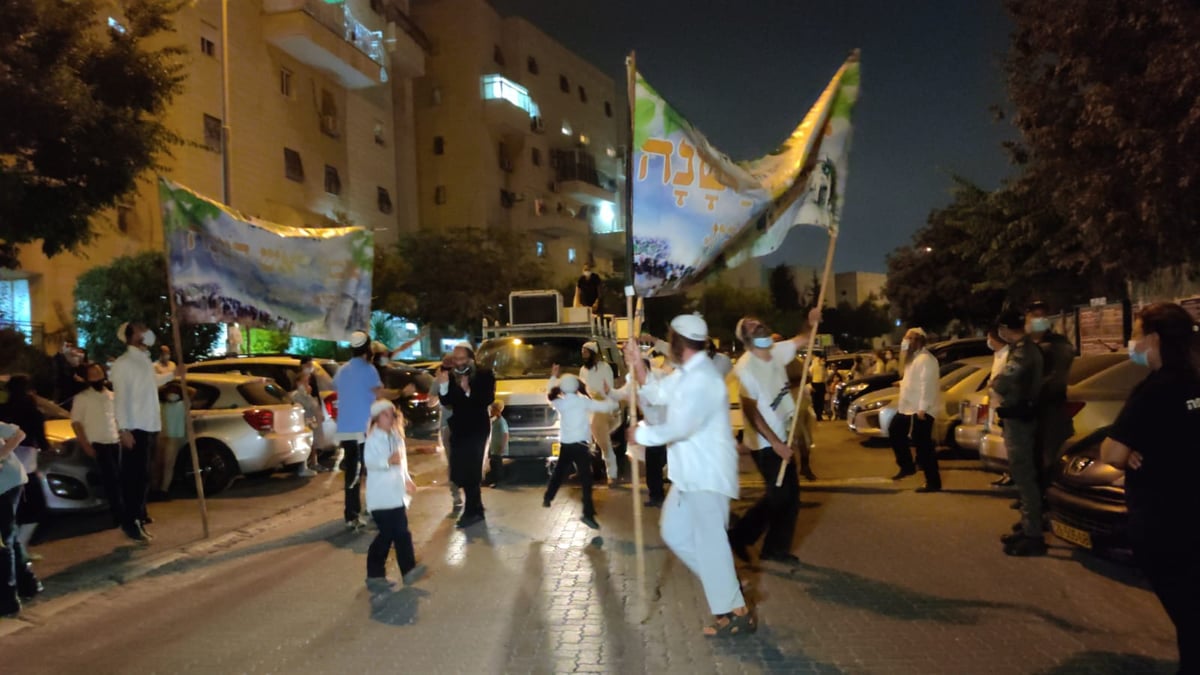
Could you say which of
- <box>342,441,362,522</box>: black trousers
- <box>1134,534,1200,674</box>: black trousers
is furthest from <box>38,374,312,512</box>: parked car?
<box>1134,534,1200,674</box>: black trousers

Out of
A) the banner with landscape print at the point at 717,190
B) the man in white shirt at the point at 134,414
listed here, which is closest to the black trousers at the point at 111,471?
the man in white shirt at the point at 134,414

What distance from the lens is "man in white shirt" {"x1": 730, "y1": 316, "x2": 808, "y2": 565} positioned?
21.0 ft

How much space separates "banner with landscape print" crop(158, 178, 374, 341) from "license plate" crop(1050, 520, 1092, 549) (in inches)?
249

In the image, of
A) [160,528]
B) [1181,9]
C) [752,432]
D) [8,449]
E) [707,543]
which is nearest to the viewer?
[707,543]

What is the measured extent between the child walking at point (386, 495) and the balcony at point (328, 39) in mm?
28447

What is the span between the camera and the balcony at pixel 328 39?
1227 inches

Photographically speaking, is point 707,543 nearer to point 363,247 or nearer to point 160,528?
point 363,247

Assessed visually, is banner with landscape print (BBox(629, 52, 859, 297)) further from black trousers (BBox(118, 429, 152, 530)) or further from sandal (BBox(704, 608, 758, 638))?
black trousers (BBox(118, 429, 152, 530))

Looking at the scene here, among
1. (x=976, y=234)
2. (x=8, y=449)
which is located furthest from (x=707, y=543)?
(x=976, y=234)

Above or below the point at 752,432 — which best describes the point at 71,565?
below

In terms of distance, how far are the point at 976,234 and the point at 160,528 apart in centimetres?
1970

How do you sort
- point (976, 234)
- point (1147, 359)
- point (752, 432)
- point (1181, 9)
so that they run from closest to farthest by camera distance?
point (1147, 359) < point (752, 432) < point (1181, 9) < point (976, 234)

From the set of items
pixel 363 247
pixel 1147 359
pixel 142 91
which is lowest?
pixel 1147 359

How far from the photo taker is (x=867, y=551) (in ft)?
24.2
